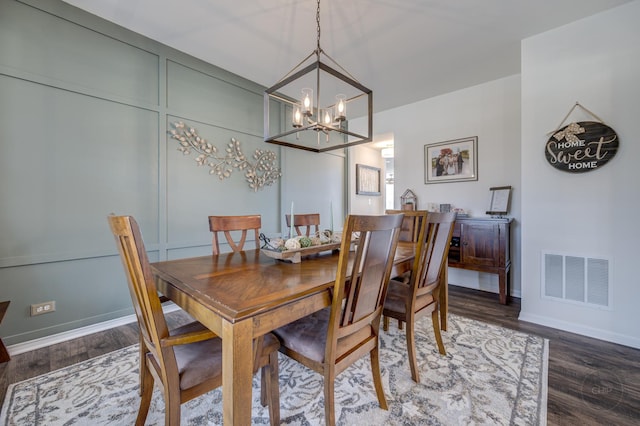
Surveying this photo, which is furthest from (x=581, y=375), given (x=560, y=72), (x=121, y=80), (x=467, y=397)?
(x=121, y=80)

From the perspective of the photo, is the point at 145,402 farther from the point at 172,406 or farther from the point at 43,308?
the point at 43,308

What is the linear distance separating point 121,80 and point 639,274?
4.79m

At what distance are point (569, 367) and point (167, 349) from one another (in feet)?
8.21

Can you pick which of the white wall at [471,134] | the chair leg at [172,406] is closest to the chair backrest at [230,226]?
the chair leg at [172,406]

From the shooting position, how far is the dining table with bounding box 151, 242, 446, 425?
86cm

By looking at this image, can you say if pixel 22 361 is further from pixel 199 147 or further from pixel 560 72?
pixel 560 72

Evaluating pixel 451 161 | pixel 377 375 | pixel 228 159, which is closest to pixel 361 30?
pixel 228 159

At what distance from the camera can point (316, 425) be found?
132cm

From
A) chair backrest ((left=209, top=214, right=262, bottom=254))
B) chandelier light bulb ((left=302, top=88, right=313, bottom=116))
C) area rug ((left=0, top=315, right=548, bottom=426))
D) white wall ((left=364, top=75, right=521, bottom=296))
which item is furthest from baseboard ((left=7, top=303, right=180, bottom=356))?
white wall ((left=364, top=75, right=521, bottom=296))

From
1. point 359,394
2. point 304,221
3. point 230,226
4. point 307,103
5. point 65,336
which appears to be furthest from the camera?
point 304,221

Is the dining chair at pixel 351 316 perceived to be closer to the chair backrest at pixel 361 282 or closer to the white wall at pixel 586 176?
the chair backrest at pixel 361 282

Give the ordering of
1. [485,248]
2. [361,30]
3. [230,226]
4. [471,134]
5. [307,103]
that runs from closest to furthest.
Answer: [307,103] → [230,226] → [361,30] → [485,248] → [471,134]

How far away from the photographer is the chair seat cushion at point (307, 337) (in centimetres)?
120

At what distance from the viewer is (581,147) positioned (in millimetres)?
2301
